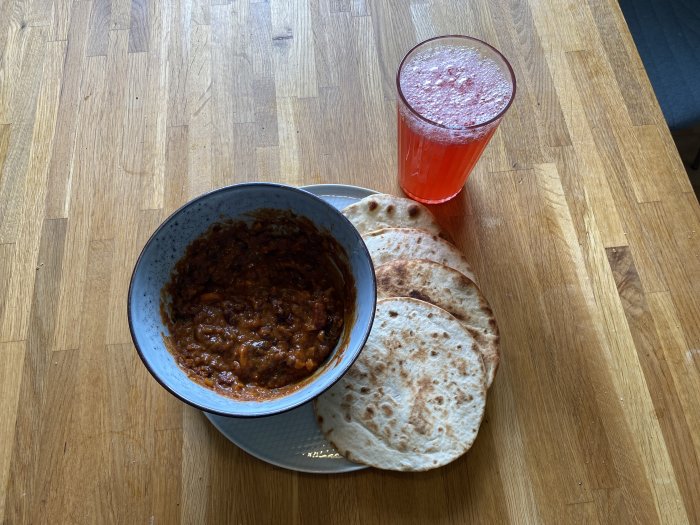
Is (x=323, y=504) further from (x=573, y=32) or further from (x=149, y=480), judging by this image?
(x=573, y=32)

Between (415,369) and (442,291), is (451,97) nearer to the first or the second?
(442,291)

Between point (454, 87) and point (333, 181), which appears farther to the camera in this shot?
point (333, 181)

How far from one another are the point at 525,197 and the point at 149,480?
1318mm

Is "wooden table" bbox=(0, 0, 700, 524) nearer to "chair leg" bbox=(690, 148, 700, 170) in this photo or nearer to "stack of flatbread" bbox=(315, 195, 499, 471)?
"stack of flatbread" bbox=(315, 195, 499, 471)

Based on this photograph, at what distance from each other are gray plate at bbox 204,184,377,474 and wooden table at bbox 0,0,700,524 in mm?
65

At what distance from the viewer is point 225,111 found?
5.77 feet

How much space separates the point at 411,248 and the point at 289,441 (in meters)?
0.59

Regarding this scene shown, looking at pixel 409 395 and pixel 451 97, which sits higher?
pixel 451 97

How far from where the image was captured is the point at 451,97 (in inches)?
55.5

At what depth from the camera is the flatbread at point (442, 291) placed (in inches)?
55.9

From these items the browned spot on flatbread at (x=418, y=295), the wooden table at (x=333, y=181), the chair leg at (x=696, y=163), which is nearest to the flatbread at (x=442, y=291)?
the browned spot on flatbread at (x=418, y=295)

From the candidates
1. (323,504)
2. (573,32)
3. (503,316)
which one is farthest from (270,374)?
(573,32)

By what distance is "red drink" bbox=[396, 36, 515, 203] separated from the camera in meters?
1.38

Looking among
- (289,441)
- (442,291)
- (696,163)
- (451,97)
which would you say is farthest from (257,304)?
(696,163)
